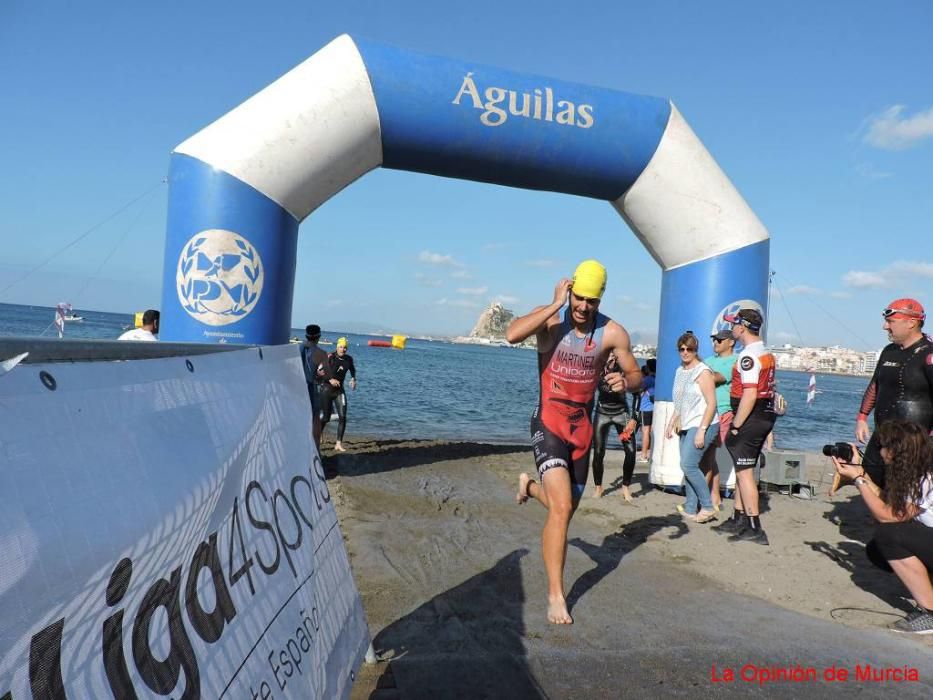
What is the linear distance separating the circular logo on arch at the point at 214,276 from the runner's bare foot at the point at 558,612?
4.44 metres

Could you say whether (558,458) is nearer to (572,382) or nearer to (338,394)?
(572,382)

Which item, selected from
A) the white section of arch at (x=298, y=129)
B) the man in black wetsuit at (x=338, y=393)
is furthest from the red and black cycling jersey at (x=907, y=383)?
the man in black wetsuit at (x=338, y=393)

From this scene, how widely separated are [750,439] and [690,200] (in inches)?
133

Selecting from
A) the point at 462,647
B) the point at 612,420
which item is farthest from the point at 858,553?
the point at 462,647

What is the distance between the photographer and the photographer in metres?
3.64

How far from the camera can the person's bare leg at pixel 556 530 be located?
3588 mm

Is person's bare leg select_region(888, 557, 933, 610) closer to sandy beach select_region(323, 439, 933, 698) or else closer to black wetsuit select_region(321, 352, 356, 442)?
sandy beach select_region(323, 439, 933, 698)

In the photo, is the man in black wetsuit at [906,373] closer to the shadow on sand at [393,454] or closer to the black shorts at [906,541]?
the black shorts at [906,541]

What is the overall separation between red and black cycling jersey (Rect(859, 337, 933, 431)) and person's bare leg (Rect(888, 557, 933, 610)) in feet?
4.55

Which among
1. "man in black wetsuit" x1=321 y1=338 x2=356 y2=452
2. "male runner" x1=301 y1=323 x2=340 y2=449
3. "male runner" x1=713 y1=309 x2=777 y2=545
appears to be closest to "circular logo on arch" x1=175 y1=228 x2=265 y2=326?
"male runner" x1=301 y1=323 x2=340 y2=449

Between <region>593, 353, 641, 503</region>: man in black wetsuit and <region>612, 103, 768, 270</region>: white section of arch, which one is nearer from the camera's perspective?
<region>593, 353, 641, 503</region>: man in black wetsuit

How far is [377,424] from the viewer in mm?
15484

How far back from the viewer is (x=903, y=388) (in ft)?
16.4

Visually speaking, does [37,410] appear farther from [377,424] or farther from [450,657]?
[377,424]
